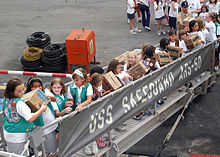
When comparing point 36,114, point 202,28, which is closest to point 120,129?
point 36,114

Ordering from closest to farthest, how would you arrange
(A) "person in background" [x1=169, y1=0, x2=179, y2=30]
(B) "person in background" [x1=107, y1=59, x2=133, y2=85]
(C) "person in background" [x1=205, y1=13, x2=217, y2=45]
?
(B) "person in background" [x1=107, y1=59, x2=133, y2=85] → (C) "person in background" [x1=205, y1=13, x2=217, y2=45] → (A) "person in background" [x1=169, y1=0, x2=179, y2=30]

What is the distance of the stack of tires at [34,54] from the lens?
11336 mm

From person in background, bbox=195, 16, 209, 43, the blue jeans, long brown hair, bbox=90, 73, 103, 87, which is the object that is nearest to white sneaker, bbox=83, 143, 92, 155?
long brown hair, bbox=90, 73, 103, 87

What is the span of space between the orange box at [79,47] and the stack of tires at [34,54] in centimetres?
124

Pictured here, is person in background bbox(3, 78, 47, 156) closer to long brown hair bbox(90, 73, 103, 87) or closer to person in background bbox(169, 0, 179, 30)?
long brown hair bbox(90, 73, 103, 87)

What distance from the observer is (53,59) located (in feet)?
36.3

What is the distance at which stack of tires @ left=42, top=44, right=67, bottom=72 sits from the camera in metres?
11.1

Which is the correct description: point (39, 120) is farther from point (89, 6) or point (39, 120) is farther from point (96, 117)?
point (89, 6)

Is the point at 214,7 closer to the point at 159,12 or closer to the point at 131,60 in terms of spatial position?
the point at 159,12

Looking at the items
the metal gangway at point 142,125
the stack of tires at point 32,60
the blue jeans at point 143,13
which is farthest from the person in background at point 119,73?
the blue jeans at point 143,13

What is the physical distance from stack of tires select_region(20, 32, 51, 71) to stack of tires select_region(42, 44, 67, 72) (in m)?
0.25

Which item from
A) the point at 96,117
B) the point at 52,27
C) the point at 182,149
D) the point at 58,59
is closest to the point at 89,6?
the point at 52,27

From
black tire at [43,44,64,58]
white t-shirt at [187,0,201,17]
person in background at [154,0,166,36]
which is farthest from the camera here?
person in background at [154,0,166,36]

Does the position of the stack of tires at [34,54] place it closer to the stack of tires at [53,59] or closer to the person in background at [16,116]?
the stack of tires at [53,59]
